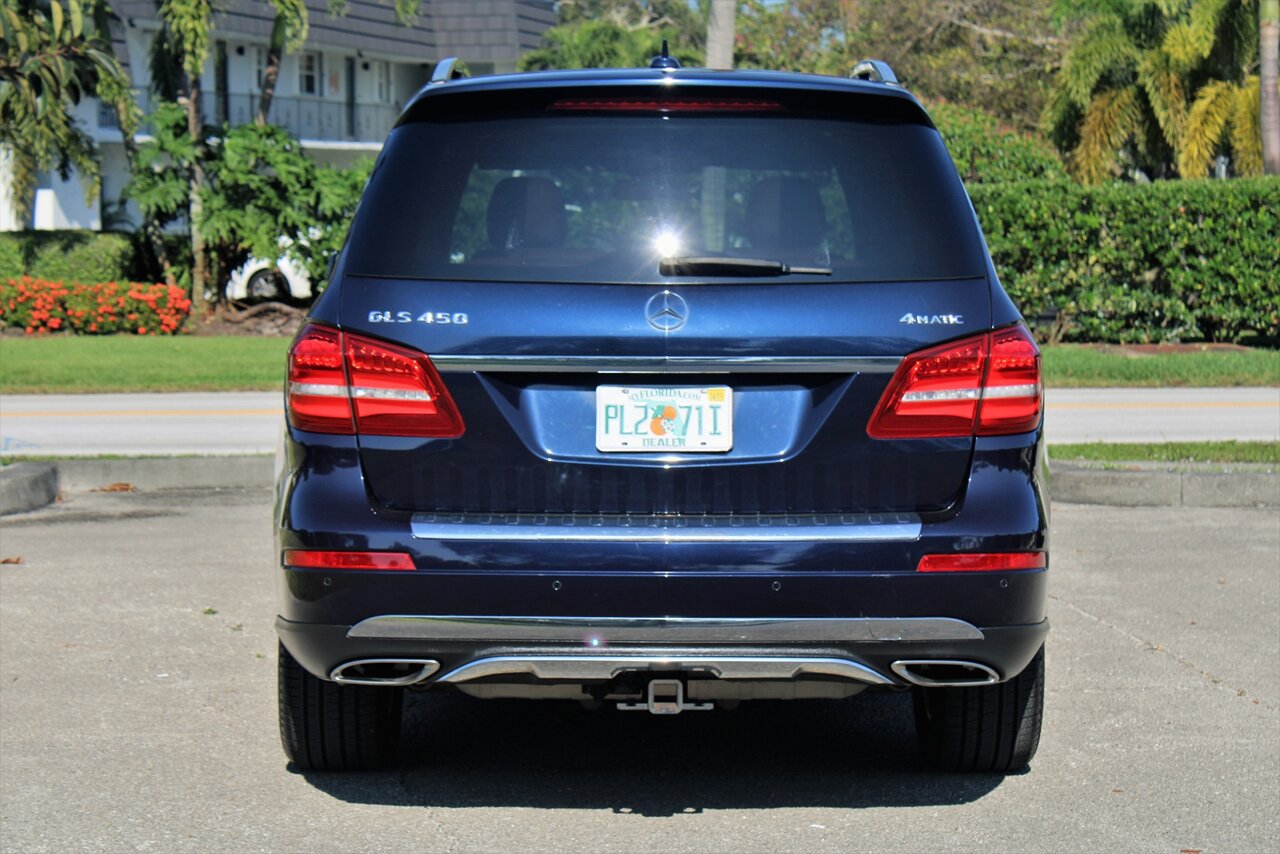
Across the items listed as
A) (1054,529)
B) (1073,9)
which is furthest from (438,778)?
(1073,9)

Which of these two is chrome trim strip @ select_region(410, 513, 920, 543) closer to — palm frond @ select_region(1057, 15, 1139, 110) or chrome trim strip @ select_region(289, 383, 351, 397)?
chrome trim strip @ select_region(289, 383, 351, 397)

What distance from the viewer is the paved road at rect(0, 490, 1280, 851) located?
4.66 m

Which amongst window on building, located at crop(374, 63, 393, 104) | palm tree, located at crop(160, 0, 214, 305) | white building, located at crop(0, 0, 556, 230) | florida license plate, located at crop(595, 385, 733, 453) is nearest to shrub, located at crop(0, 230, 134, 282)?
palm tree, located at crop(160, 0, 214, 305)

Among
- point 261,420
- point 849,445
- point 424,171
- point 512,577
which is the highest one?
point 424,171

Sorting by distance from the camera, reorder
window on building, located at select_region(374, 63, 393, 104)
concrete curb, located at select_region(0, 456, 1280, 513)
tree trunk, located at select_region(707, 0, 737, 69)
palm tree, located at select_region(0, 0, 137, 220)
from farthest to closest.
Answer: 1. window on building, located at select_region(374, 63, 393, 104)
2. palm tree, located at select_region(0, 0, 137, 220)
3. tree trunk, located at select_region(707, 0, 737, 69)
4. concrete curb, located at select_region(0, 456, 1280, 513)

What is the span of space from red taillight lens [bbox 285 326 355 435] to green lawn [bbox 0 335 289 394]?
13520 mm

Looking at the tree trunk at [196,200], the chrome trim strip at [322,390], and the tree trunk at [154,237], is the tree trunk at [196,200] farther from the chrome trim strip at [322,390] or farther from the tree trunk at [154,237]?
the chrome trim strip at [322,390]

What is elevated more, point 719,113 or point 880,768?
point 719,113

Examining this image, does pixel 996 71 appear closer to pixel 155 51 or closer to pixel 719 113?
pixel 155 51

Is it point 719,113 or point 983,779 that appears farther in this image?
point 983,779

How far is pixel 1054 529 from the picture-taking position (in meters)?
9.63

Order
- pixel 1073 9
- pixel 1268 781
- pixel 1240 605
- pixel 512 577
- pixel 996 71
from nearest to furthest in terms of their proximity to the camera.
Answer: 1. pixel 512 577
2. pixel 1268 781
3. pixel 1240 605
4. pixel 1073 9
5. pixel 996 71

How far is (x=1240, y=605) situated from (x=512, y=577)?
4398 millimetres

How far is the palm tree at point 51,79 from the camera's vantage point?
2594 centimetres
